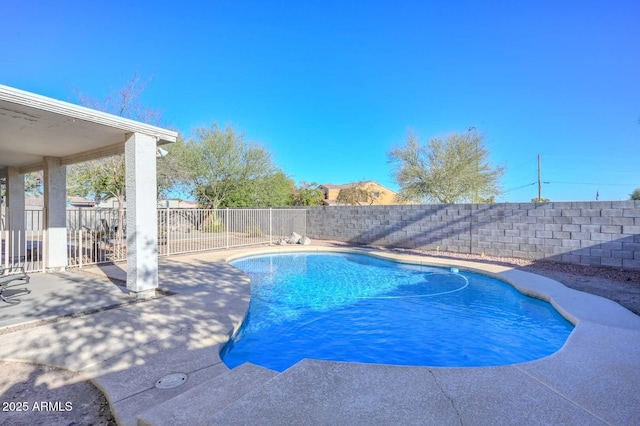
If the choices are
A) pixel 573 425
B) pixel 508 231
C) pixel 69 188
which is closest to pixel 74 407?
pixel 573 425

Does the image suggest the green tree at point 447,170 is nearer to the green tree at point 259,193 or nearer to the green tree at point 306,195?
the green tree at point 259,193

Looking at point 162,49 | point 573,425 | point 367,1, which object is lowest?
point 573,425

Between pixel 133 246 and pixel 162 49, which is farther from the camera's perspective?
pixel 162 49

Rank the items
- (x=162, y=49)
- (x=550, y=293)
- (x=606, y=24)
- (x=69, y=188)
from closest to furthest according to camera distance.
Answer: (x=550, y=293) < (x=606, y=24) < (x=162, y=49) < (x=69, y=188)

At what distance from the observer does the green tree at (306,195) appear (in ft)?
86.9

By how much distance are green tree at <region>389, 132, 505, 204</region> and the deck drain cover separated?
16394 mm

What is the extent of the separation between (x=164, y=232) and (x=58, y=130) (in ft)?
22.4

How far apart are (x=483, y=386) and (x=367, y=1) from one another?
11.6 metres

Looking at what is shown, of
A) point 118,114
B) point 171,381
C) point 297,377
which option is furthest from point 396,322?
point 118,114

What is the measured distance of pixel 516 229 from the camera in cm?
988

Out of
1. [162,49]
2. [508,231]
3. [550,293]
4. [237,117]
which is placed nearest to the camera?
[550,293]

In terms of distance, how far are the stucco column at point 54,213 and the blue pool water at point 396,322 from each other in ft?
15.8

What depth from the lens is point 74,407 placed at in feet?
8.14

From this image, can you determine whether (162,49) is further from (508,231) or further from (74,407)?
(508,231)
